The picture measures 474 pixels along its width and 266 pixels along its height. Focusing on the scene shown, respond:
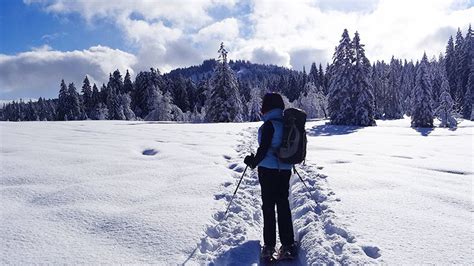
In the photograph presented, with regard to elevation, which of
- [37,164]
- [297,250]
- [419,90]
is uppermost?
[419,90]

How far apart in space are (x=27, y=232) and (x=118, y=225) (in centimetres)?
115

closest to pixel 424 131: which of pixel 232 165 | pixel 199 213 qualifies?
pixel 232 165

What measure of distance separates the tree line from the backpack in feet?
118

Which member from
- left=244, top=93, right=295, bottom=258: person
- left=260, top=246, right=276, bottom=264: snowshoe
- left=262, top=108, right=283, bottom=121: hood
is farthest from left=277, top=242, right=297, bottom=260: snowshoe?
left=262, top=108, right=283, bottom=121: hood

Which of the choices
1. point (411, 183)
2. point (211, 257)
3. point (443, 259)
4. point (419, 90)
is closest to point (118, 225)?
point (211, 257)

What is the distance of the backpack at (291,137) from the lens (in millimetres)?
4906

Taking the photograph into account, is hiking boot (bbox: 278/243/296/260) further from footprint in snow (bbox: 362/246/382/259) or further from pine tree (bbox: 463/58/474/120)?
pine tree (bbox: 463/58/474/120)

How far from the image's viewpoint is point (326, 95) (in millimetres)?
72562

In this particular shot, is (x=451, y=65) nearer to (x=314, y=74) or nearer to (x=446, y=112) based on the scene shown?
(x=446, y=112)

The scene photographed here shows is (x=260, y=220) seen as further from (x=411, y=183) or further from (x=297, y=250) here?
(x=411, y=183)

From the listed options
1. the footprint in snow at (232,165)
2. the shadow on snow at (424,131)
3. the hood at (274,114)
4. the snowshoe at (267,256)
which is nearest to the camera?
the snowshoe at (267,256)

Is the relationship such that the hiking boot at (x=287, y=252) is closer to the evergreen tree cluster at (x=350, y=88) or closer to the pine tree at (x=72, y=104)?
the evergreen tree cluster at (x=350, y=88)

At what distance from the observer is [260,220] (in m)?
6.23

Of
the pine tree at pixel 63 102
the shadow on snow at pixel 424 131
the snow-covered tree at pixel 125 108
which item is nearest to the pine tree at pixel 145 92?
the snow-covered tree at pixel 125 108
